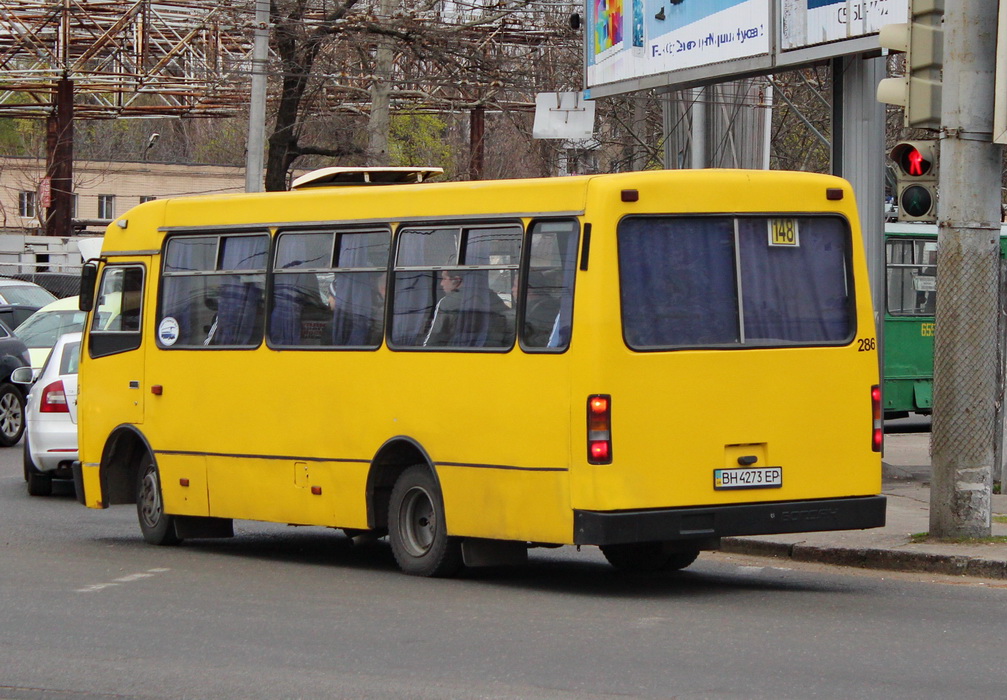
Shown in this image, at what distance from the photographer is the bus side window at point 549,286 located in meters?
9.53

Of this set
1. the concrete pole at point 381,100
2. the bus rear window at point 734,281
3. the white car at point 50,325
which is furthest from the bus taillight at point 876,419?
the concrete pole at point 381,100

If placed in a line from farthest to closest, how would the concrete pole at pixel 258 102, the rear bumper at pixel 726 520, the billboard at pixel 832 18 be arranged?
the concrete pole at pixel 258 102 → the billboard at pixel 832 18 → the rear bumper at pixel 726 520

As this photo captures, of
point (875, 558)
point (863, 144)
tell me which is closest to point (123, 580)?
point (875, 558)

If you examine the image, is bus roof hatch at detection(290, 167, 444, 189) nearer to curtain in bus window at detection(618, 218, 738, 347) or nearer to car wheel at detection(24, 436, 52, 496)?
curtain in bus window at detection(618, 218, 738, 347)

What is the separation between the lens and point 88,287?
13273 mm

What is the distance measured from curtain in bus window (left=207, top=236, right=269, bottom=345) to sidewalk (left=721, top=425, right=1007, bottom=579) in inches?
147

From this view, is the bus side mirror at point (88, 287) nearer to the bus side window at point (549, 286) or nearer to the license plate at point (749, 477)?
the bus side window at point (549, 286)

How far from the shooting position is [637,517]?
367 inches

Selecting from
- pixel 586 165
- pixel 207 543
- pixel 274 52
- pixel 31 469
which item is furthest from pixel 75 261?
pixel 207 543

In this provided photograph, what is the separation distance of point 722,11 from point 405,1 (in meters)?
12.2

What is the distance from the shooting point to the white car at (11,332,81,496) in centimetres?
1612

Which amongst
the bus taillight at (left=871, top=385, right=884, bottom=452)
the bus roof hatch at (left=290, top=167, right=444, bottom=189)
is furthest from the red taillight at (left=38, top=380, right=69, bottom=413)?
the bus taillight at (left=871, top=385, right=884, bottom=452)

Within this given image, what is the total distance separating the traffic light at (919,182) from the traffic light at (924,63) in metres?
0.18

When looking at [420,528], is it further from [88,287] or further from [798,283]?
[88,287]
